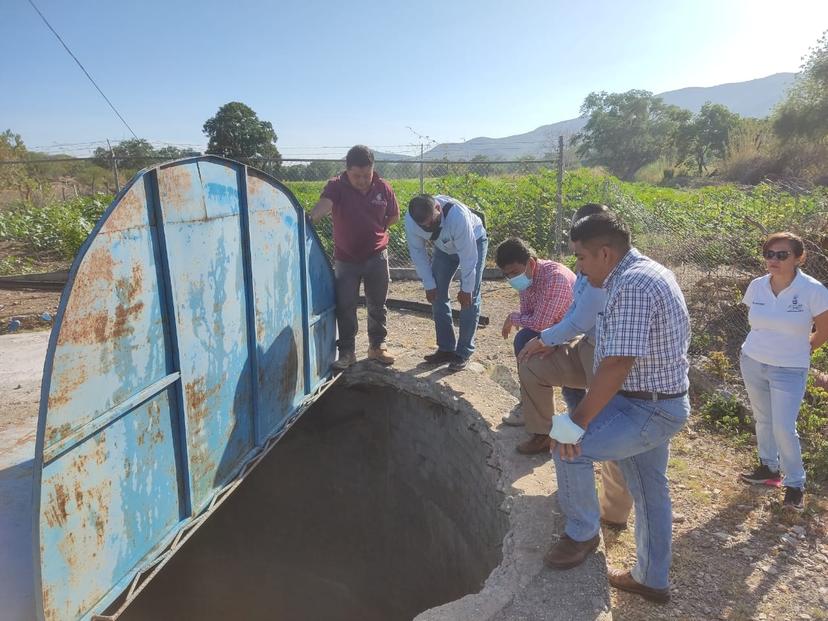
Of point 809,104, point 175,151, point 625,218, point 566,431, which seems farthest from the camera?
point 809,104

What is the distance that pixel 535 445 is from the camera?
366 centimetres

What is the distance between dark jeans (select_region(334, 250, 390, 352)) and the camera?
184 inches

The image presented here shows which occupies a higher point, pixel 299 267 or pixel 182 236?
pixel 182 236

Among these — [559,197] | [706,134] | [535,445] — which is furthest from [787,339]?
[706,134]

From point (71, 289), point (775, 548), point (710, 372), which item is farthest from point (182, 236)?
point (710, 372)

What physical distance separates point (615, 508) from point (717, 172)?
26.8 meters

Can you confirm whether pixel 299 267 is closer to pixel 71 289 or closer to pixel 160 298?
pixel 160 298

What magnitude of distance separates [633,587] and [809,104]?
3131 cm

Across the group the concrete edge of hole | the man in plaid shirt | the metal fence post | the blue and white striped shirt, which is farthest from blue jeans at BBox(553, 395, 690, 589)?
the metal fence post

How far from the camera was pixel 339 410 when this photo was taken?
5414 millimetres

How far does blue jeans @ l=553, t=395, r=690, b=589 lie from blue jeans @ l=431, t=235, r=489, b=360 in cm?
228

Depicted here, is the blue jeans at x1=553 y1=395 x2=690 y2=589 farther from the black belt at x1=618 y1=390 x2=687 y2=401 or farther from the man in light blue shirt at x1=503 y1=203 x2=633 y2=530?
the man in light blue shirt at x1=503 y1=203 x2=633 y2=530

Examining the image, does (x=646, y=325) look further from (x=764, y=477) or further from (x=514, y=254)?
(x=764, y=477)

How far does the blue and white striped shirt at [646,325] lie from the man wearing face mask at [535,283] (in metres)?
1.17
